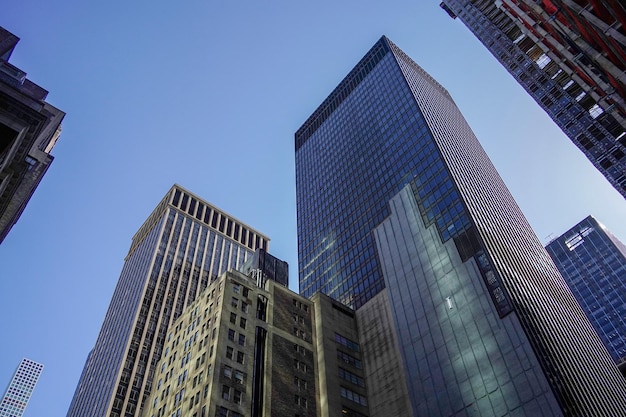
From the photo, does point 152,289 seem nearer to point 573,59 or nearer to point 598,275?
point 573,59

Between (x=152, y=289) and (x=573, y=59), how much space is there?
129m

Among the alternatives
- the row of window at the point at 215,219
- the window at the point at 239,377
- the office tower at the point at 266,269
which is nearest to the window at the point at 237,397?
the window at the point at 239,377

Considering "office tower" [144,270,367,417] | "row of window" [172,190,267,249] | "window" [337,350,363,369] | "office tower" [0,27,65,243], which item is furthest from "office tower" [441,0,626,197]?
"row of window" [172,190,267,249]

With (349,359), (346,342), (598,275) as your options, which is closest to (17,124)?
(349,359)

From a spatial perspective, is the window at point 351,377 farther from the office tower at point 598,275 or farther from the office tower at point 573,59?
the office tower at point 598,275

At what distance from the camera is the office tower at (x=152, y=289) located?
122312mm

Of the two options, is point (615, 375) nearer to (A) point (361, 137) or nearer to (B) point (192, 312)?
(B) point (192, 312)

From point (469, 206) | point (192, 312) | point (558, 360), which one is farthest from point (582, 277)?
point (192, 312)

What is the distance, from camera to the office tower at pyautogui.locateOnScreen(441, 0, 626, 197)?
110ft

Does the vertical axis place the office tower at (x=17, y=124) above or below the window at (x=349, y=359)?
below

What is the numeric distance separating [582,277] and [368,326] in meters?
129

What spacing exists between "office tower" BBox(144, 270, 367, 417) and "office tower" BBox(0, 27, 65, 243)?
3997 cm

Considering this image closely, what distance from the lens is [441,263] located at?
83.2 m

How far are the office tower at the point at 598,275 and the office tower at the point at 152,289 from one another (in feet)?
401
